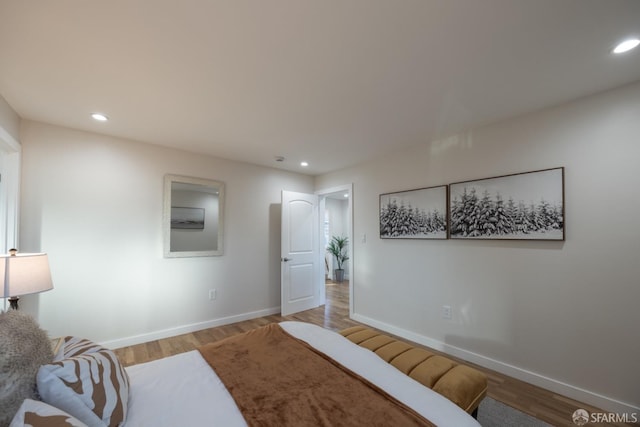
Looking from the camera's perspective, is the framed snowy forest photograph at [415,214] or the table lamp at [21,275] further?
the framed snowy forest photograph at [415,214]

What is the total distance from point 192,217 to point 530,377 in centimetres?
405

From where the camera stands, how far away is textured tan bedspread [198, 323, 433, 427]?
1098 millimetres

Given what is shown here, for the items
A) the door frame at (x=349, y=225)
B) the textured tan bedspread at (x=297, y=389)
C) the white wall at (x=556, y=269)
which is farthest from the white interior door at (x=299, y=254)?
the textured tan bedspread at (x=297, y=389)

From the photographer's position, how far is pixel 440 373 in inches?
64.1

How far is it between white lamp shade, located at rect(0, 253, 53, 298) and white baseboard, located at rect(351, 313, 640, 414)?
11.5 ft

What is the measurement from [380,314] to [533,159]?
2539 millimetres

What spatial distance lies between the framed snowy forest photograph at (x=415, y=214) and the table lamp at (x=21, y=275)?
11.1 feet

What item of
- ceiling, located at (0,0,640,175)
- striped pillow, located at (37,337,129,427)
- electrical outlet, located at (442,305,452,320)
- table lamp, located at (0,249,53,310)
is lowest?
electrical outlet, located at (442,305,452,320)

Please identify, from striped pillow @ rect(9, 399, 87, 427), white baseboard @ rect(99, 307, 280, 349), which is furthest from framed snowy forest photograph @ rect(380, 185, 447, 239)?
striped pillow @ rect(9, 399, 87, 427)

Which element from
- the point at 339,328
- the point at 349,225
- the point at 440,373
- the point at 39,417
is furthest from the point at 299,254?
the point at 39,417

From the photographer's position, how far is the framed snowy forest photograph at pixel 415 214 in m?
3.05

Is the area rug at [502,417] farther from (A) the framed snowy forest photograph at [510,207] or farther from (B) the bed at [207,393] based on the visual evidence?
(A) the framed snowy forest photograph at [510,207]

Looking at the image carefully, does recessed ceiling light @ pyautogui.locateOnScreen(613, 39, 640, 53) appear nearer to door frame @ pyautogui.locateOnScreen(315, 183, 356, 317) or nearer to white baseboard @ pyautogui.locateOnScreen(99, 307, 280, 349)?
door frame @ pyautogui.locateOnScreen(315, 183, 356, 317)

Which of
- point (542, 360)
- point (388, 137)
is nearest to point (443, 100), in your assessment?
point (388, 137)
